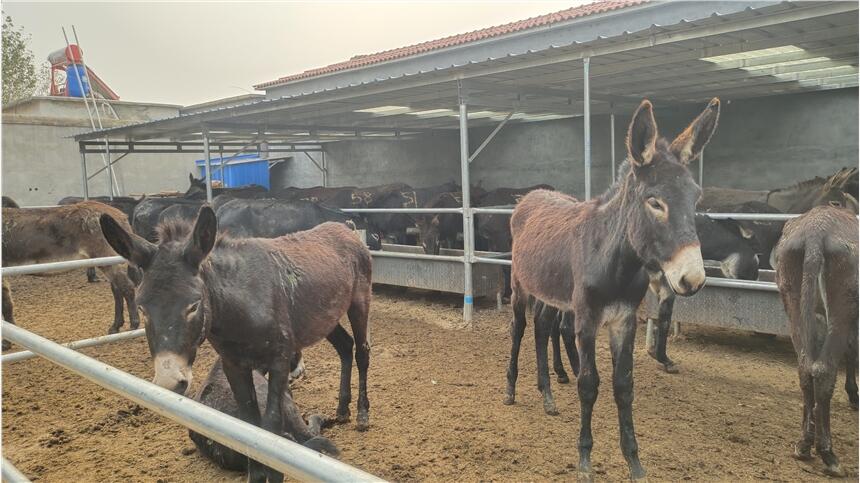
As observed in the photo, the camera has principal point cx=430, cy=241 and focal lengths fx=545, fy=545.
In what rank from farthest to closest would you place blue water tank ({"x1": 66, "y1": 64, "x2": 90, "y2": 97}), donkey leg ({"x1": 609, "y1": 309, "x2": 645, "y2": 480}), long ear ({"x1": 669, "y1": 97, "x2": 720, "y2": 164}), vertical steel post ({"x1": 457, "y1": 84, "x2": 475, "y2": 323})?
blue water tank ({"x1": 66, "y1": 64, "x2": 90, "y2": 97})
vertical steel post ({"x1": 457, "y1": 84, "x2": 475, "y2": 323})
donkey leg ({"x1": 609, "y1": 309, "x2": 645, "y2": 480})
long ear ({"x1": 669, "y1": 97, "x2": 720, "y2": 164})

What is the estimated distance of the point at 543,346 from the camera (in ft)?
15.9

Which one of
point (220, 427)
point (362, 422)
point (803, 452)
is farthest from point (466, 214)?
point (220, 427)

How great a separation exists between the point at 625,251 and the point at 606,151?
11.2 metres

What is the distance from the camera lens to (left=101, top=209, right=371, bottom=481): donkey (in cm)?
260

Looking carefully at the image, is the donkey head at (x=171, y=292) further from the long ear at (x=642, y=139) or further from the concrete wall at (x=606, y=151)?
the concrete wall at (x=606, y=151)

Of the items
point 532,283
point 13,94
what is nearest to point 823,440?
point 532,283

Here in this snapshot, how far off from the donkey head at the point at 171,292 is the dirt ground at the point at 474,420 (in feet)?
4.89

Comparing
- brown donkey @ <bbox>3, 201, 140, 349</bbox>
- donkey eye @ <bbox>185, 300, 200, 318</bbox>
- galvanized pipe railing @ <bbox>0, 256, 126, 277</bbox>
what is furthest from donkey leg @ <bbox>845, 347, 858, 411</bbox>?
brown donkey @ <bbox>3, 201, 140, 349</bbox>

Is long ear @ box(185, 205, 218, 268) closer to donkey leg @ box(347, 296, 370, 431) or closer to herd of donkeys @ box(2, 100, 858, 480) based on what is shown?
herd of donkeys @ box(2, 100, 858, 480)

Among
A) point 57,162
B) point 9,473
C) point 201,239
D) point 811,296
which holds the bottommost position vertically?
point 9,473

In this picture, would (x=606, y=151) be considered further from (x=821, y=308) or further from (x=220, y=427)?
(x=220, y=427)

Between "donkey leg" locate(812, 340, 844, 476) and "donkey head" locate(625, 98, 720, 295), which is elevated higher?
Result: "donkey head" locate(625, 98, 720, 295)

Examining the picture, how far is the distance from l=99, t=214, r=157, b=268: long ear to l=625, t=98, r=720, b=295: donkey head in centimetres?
260

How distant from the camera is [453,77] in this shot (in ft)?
23.1
